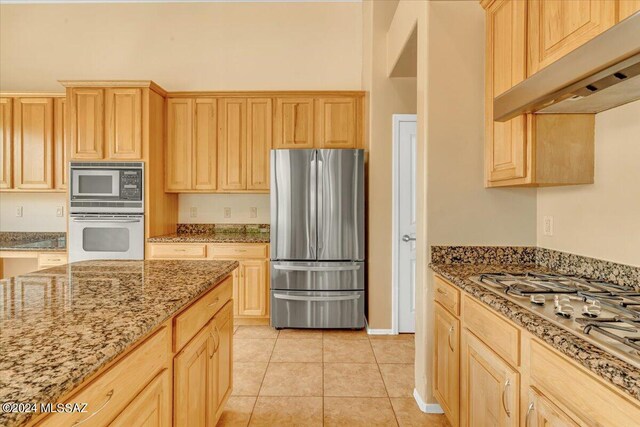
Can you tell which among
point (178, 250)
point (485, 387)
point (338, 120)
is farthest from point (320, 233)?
point (485, 387)

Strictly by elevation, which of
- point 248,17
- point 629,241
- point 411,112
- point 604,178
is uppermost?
point 248,17

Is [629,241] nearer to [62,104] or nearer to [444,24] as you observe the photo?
[444,24]

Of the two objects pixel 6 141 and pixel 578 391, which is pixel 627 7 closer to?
pixel 578 391

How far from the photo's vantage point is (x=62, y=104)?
3889 mm

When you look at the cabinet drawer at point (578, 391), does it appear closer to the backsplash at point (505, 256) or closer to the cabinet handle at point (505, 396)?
the cabinet handle at point (505, 396)

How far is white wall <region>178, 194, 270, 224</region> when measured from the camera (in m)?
4.33

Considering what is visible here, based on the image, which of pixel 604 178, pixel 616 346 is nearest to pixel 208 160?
pixel 604 178

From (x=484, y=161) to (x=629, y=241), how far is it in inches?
31.9

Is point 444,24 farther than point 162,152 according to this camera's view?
No

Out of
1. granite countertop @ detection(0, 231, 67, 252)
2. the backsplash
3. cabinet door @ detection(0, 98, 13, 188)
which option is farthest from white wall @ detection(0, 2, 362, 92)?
the backsplash

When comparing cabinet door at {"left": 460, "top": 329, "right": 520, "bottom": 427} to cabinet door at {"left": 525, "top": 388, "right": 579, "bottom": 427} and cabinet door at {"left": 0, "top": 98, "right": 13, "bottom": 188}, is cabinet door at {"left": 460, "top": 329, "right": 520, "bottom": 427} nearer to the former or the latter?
cabinet door at {"left": 525, "top": 388, "right": 579, "bottom": 427}

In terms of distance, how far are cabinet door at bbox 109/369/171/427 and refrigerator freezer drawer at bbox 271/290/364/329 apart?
2.33 meters

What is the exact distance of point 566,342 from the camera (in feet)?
3.21

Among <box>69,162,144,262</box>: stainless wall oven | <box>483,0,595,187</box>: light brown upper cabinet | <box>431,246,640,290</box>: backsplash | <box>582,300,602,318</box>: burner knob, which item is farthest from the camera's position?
<box>69,162,144,262</box>: stainless wall oven
